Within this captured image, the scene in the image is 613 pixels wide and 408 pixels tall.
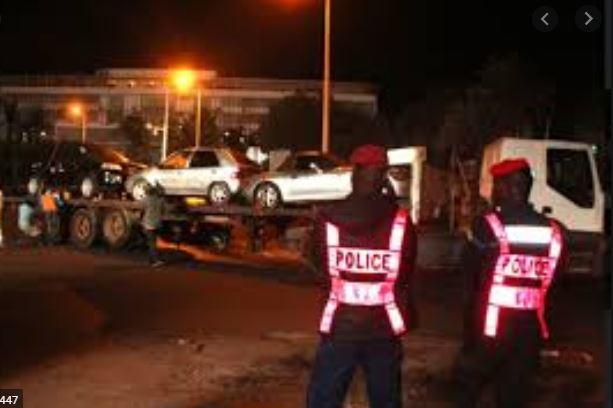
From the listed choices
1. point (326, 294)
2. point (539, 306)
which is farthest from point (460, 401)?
point (326, 294)

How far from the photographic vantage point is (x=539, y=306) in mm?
6633

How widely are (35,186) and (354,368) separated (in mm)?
25406

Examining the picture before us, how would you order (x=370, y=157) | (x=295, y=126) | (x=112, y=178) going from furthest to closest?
1. (x=295, y=126)
2. (x=112, y=178)
3. (x=370, y=157)

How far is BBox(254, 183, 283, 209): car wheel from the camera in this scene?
24.8m

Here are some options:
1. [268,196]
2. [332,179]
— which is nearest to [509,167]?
[332,179]

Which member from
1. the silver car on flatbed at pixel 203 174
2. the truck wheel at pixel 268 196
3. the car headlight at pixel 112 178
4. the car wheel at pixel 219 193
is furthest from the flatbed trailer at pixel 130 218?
the car headlight at pixel 112 178

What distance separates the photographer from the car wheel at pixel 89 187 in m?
28.5

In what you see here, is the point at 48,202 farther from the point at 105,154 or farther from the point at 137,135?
the point at 137,135

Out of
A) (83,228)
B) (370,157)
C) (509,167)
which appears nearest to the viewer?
(370,157)

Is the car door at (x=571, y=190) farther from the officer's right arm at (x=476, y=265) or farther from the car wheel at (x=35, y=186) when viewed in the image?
the car wheel at (x=35, y=186)

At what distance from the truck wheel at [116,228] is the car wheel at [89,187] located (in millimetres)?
1025

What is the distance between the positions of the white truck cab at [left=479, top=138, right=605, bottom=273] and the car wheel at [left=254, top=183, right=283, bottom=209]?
5.88 m

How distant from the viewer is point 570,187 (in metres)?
20.0

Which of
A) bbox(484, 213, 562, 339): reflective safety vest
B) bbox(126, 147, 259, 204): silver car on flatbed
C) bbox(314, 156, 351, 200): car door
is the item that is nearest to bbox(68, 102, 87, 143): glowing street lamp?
bbox(126, 147, 259, 204): silver car on flatbed
